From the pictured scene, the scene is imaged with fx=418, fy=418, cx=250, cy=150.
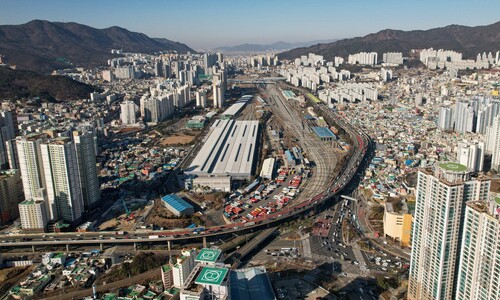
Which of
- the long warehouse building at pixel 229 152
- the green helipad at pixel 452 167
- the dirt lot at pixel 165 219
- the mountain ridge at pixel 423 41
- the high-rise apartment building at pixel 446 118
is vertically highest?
the mountain ridge at pixel 423 41

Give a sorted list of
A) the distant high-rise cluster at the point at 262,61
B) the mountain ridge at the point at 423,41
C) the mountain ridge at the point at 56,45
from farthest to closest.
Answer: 1. the distant high-rise cluster at the point at 262,61
2. the mountain ridge at the point at 423,41
3. the mountain ridge at the point at 56,45

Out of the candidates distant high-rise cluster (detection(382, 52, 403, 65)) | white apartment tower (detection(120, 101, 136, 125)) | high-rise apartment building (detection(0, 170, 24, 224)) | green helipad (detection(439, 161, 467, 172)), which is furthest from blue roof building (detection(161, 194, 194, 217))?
distant high-rise cluster (detection(382, 52, 403, 65))

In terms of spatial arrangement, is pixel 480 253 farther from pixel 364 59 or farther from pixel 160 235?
pixel 364 59

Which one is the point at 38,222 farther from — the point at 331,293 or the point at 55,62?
the point at 55,62

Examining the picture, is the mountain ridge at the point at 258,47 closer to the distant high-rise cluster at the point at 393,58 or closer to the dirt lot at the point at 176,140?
the distant high-rise cluster at the point at 393,58

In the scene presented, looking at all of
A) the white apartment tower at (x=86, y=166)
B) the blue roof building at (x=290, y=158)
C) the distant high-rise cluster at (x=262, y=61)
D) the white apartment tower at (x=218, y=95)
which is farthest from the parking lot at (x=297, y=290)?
the distant high-rise cluster at (x=262, y=61)

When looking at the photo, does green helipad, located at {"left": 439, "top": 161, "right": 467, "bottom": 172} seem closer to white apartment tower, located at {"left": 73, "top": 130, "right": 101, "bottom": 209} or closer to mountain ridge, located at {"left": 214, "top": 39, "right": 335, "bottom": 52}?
white apartment tower, located at {"left": 73, "top": 130, "right": 101, "bottom": 209}

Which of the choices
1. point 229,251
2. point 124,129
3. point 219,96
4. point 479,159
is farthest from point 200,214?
point 219,96
